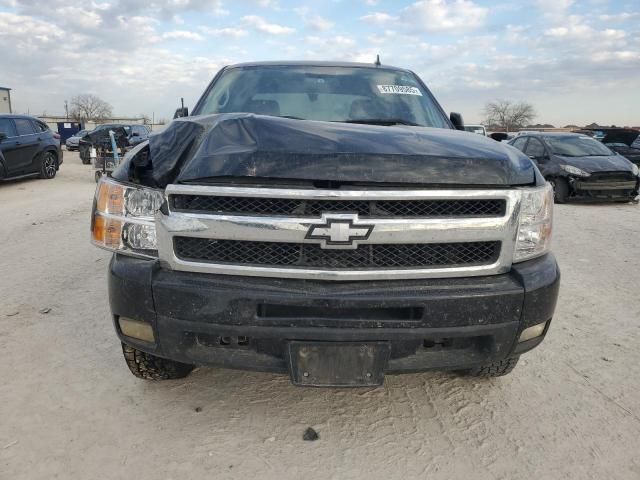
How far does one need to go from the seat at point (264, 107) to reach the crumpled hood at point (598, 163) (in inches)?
345

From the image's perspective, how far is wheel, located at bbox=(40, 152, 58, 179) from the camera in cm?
1306

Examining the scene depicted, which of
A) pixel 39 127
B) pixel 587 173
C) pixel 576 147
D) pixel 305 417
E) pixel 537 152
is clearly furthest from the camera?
pixel 39 127

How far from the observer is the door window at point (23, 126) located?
1220 cm

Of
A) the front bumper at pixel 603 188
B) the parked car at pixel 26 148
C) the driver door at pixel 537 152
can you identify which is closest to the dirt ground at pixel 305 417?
the front bumper at pixel 603 188

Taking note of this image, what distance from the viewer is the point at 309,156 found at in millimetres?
1991

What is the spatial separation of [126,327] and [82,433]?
575 mm

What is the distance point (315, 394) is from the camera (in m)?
2.67

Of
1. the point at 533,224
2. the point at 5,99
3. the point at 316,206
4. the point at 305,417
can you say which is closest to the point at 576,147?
the point at 533,224

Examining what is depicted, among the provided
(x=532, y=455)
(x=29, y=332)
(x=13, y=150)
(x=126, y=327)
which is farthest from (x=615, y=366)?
(x=13, y=150)

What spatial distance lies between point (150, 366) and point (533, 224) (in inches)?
80.0

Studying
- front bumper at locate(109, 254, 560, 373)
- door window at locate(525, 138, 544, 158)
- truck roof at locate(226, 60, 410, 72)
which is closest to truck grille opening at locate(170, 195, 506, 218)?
front bumper at locate(109, 254, 560, 373)

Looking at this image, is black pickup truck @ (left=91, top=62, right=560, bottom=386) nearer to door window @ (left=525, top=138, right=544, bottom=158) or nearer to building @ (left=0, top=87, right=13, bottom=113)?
door window @ (left=525, top=138, right=544, bottom=158)

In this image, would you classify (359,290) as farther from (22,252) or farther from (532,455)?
(22,252)

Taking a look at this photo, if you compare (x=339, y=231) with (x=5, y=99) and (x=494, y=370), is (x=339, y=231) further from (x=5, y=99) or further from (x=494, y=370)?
(x=5, y=99)
